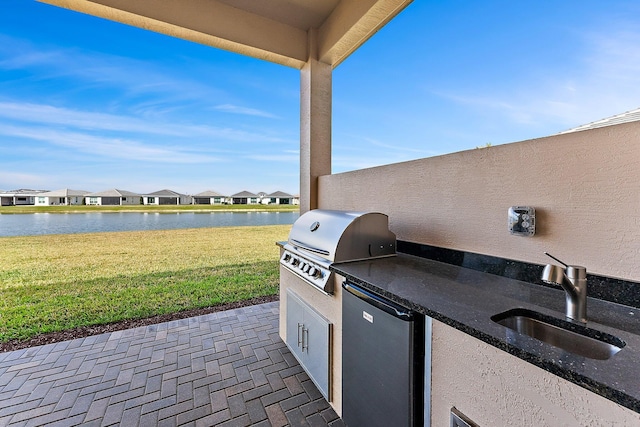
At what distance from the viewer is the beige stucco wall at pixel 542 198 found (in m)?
1.01

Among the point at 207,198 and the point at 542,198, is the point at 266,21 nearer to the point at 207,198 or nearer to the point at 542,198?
the point at 542,198

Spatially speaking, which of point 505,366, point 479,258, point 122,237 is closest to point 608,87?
point 479,258

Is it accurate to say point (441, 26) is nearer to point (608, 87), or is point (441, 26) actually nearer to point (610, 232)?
point (608, 87)

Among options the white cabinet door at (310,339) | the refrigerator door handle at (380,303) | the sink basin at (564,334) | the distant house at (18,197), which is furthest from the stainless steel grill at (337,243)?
the distant house at (18,197)

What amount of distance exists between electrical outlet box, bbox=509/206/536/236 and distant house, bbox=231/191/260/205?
960cm

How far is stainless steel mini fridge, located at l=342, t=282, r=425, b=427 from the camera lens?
1.13 metres

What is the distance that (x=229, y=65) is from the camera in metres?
5.04

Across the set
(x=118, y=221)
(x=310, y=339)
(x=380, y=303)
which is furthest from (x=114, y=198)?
(x=380, y=303)

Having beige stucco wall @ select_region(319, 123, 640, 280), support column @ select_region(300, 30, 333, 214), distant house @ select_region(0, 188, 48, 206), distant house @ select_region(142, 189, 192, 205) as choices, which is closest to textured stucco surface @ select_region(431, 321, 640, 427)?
beige stucco wall @ select_region(319, 123, 640, 280)

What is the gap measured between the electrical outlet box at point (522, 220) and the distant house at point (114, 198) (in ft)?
29.6

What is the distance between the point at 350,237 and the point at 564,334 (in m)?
1.08

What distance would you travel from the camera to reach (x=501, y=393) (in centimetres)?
85

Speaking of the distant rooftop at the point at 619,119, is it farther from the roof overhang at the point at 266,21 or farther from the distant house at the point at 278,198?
the distant house at the point at 278,198

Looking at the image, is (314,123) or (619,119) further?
(314,123)
